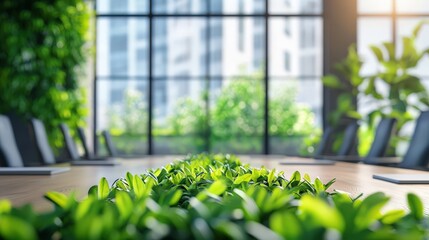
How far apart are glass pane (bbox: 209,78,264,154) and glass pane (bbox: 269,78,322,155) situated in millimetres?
195

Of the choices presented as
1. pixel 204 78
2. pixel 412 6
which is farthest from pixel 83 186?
pixel 412 6

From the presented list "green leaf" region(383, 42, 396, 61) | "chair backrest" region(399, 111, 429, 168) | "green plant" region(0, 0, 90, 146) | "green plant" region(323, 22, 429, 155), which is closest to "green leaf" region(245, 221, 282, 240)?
"chair backrest" region(399, 111, 429, 168)

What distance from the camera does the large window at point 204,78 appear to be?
8.34 metres

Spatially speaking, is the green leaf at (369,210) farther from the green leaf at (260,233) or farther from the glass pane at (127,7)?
the glass pane at (127,7)

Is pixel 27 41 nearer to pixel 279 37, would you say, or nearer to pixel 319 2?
pixel 279 37

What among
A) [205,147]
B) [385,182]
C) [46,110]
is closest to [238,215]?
[385,182]

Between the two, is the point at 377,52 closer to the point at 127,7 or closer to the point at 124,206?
the point at 127,7

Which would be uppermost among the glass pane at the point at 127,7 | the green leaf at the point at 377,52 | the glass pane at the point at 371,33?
the glass pane at the point at 127,7

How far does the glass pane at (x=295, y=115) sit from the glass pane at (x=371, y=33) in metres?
0.82

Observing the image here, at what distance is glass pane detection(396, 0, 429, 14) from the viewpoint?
8461 mm

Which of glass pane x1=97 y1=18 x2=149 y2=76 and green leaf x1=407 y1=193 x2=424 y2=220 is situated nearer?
green leaf x1=407 y1=193 x2=424 y2=220

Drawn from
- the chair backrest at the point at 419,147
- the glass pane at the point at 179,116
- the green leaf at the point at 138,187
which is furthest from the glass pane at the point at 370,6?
the green leaf at the point at 138,187

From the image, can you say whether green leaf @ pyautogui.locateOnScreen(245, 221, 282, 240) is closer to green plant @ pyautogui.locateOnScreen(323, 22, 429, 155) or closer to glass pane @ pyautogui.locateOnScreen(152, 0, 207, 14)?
green plant @ pyautogui.locateOnScreen(323, 22, 429, 155)

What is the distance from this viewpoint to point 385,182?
1729mm
